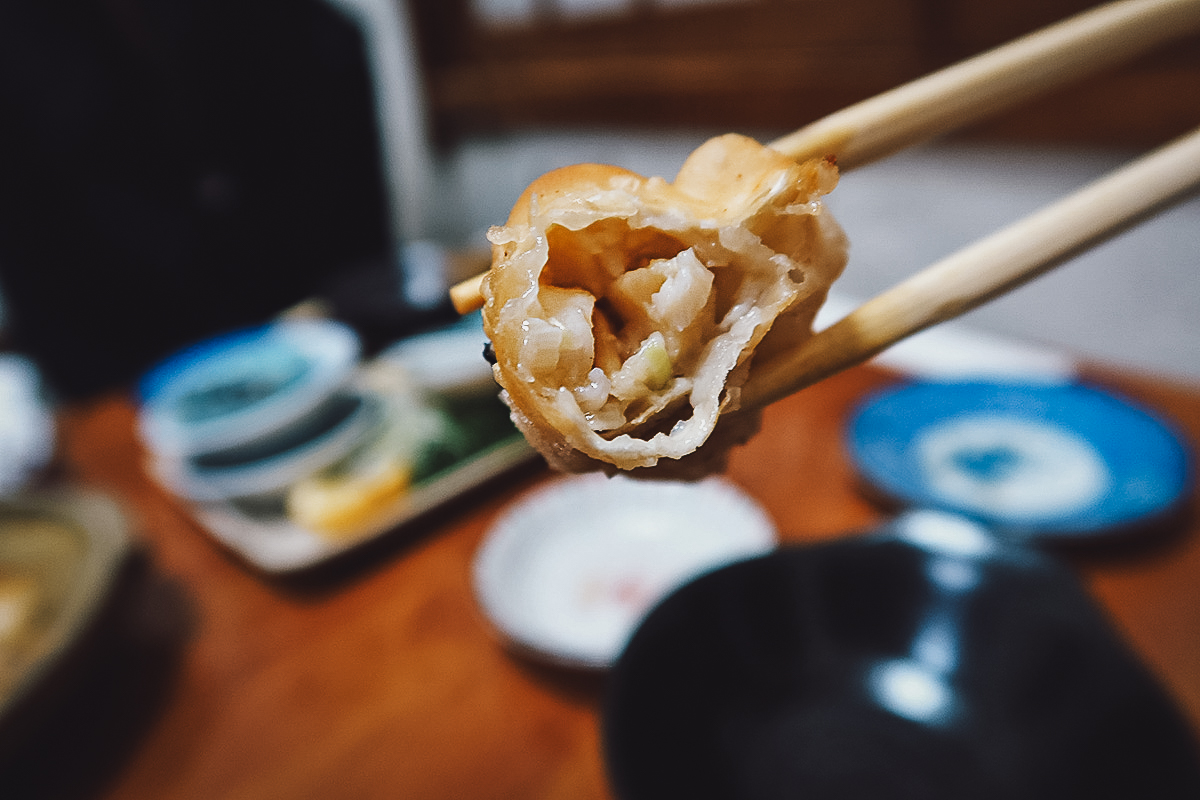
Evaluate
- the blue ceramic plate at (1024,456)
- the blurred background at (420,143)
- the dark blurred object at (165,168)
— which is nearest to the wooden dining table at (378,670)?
the blue ceramic plate at (1024,456)

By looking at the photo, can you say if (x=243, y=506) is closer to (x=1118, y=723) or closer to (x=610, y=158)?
(x=1118, y=723)

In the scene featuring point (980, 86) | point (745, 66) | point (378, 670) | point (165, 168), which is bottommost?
point (378, 670)

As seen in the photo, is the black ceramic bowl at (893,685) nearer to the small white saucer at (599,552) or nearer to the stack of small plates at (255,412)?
the small white saucer at (599,552)

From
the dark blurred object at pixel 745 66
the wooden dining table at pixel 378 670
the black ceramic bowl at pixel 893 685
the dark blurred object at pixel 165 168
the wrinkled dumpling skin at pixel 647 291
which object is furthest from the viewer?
the dark blurred object at pixel 165 168

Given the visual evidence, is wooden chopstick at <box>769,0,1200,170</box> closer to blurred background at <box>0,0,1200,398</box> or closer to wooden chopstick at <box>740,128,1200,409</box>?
wooden chopstick at <box>740,128,1200,409</box>

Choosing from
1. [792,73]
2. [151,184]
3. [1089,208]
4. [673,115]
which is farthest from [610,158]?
[1089,208]

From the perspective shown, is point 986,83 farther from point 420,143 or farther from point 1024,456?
point 420,143

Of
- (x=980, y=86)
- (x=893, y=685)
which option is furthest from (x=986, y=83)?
→ (x=893, y=685)
